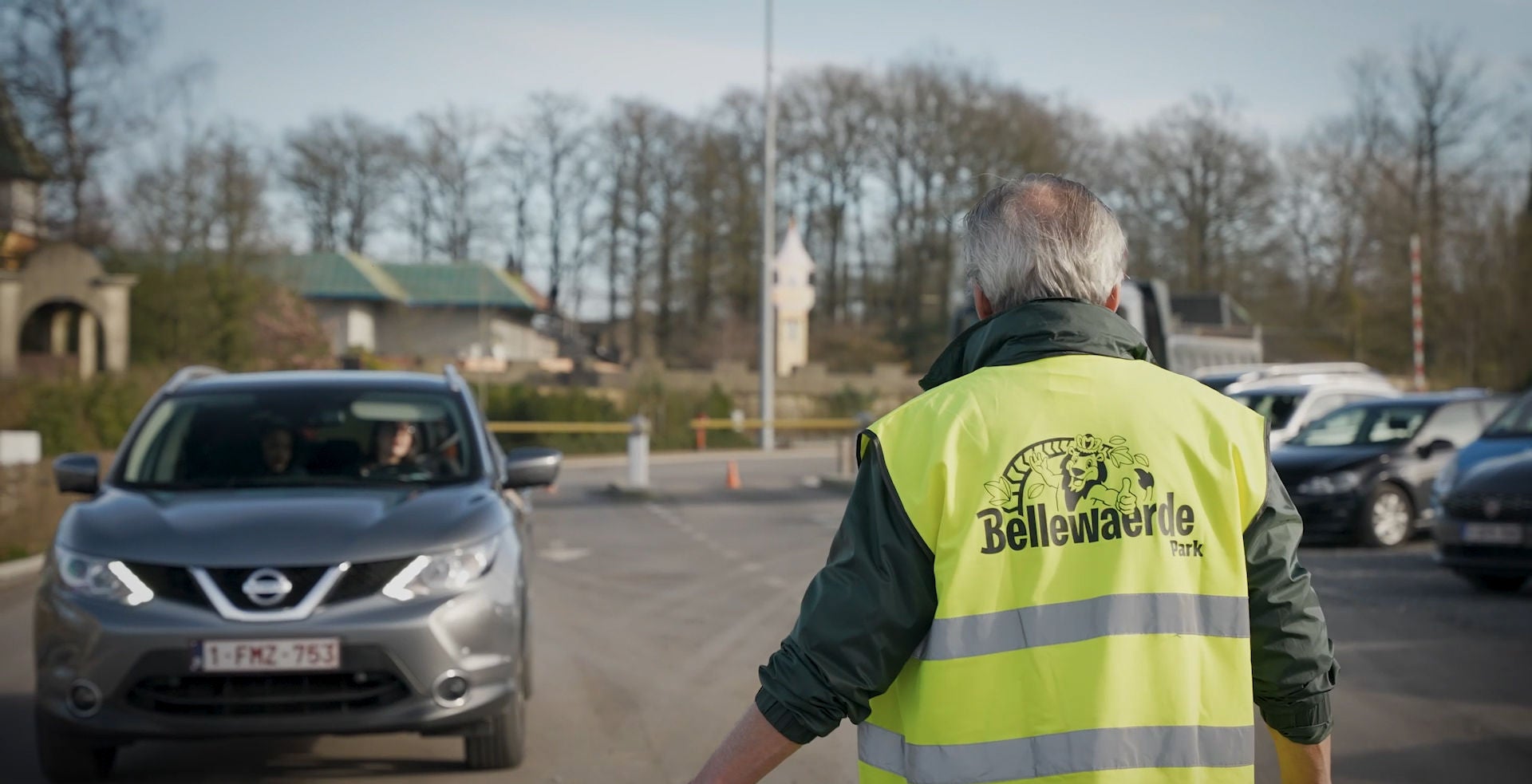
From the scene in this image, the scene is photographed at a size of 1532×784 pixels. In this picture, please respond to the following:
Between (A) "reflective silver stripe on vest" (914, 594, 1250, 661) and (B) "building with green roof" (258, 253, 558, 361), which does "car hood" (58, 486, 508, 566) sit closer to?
(A) "reflective silver stripe on vest" (914, 594, 1250, 661)

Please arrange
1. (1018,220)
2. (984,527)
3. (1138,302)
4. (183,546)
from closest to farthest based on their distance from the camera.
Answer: (984,527) → (1018,220) → (183,546) → (1138,302)

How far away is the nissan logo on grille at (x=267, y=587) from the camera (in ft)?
18.2

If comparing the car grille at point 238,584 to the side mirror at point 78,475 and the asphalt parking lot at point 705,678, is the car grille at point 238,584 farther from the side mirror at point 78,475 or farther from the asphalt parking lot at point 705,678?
the side mirror at point 78,475

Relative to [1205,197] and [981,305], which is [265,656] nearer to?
[981,305]

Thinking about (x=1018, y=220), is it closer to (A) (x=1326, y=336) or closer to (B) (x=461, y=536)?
(B) (x=461, y=536)

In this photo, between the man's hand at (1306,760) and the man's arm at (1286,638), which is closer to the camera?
the man's arm at (1286,638)

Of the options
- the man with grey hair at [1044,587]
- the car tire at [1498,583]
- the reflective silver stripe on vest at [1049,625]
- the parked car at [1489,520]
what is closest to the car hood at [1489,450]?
the parked car at [1489,520]

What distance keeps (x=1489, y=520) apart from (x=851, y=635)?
10.2 metres

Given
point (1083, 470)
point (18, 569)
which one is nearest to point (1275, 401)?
point (18, 569)

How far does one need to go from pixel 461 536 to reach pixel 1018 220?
393 cm

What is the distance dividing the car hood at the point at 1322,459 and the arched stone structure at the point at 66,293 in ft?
107

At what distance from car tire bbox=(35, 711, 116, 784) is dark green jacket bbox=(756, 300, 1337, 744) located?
416 centimetres

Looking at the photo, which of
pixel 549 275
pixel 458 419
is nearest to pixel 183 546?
pixel 458 419

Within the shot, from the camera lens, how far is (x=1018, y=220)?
252 centimetres
